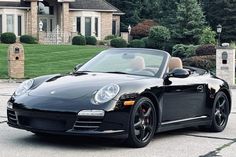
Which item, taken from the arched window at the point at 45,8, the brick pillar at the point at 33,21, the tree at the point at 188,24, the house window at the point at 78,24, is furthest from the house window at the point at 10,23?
the tree at the point at 188,24

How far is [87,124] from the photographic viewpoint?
705 centimetres

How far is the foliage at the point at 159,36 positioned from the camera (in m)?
48.8

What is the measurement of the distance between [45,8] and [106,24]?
19.0 feet

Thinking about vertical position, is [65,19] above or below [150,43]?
above

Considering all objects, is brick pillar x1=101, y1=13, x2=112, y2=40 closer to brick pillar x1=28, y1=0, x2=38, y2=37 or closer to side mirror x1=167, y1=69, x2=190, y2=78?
brick pillar x1=28, y1=0, x2=38, y2=37

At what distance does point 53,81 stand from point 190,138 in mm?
2224

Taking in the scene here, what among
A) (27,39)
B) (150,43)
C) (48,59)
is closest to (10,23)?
(27,39)

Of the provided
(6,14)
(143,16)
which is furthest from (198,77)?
(143,16)

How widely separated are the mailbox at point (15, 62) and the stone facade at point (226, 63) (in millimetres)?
7467

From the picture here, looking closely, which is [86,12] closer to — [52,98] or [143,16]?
[143,16]

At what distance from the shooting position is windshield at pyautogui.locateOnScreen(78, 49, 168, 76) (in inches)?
328

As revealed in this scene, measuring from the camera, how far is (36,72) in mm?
24406

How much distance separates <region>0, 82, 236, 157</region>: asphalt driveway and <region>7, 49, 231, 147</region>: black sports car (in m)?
0.22

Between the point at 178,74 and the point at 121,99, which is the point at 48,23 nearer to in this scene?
the point at 178,74
